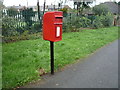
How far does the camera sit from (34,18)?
1058cm

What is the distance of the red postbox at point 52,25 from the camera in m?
3.55

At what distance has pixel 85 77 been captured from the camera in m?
3.80

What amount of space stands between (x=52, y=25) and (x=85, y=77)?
4.93 feet

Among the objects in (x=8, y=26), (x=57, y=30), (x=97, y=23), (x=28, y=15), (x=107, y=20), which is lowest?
(x=57, y=30)

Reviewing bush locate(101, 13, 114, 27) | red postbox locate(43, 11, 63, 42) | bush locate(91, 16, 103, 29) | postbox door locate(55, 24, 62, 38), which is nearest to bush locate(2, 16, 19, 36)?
red postbox locate(43, 11, 63, 42)

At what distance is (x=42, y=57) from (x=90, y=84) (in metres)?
2.29

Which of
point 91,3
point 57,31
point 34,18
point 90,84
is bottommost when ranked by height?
point 90,84

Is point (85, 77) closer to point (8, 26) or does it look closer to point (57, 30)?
point (57, 30)

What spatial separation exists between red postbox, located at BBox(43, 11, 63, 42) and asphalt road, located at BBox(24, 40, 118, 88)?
0.96 meters

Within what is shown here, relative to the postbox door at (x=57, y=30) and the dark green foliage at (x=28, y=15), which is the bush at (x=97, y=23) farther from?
the postbox door at (x=57, y=30)

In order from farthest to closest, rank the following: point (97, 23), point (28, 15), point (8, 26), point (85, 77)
→ point (97, 23), point (28, 15), point (8, 26), point (85, 77)

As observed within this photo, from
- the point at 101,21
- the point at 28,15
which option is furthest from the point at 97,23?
the point at 28,15

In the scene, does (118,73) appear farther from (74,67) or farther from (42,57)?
(42,57)

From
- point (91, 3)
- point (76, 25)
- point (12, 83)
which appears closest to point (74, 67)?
point (12, 83)
